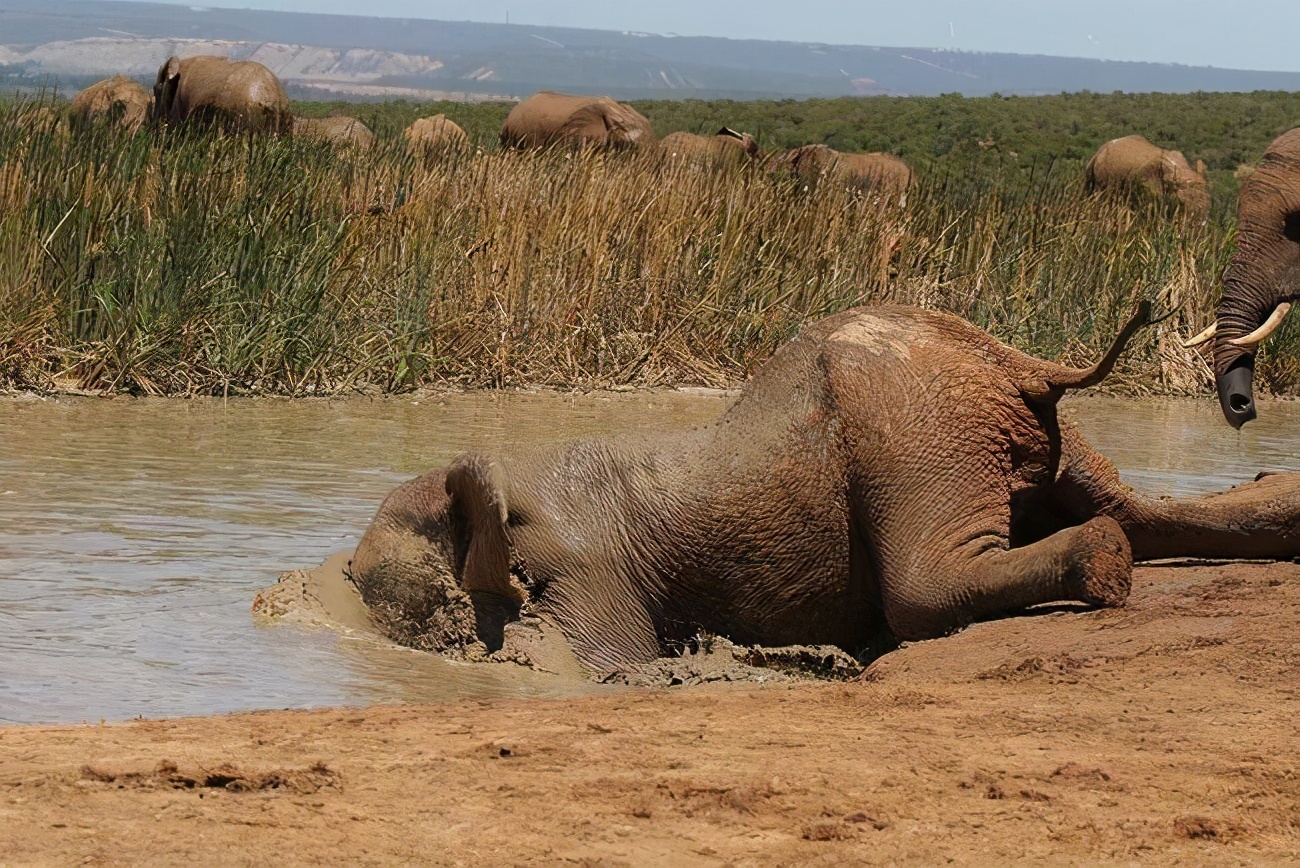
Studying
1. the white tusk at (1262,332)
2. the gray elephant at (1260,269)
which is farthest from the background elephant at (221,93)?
the white tusk at (1262,332)

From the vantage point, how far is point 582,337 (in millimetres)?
12680

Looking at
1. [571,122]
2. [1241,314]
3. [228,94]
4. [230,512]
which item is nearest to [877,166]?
[571,122]

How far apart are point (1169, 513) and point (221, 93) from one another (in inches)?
719

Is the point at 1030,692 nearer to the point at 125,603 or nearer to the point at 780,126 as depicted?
the point at 125,603

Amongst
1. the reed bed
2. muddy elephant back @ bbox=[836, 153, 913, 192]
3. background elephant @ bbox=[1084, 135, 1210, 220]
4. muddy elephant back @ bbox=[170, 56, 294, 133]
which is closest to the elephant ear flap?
the reed bed

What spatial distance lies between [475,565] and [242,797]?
6.89 ft

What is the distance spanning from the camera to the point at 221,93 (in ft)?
72.3

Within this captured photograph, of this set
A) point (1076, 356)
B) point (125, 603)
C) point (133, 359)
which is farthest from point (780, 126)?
point (125, 603)

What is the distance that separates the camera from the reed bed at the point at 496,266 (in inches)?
429

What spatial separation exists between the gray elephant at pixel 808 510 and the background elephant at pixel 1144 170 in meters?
16.8

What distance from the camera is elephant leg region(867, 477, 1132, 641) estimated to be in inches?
190

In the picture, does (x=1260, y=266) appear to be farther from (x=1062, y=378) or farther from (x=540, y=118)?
(x=540, y=118)

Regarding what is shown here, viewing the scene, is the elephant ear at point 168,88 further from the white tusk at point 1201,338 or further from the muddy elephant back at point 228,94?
the white tusk at point 1201,338

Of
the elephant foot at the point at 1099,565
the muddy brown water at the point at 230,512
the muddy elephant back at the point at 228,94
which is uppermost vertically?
the muddy elephant back at the point at 228,94
